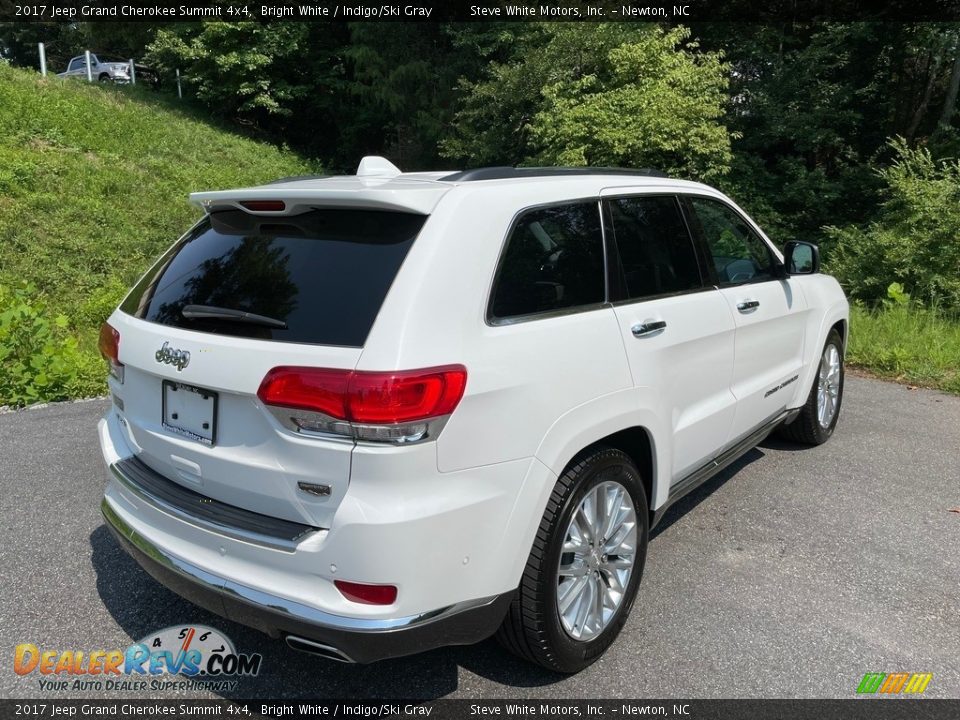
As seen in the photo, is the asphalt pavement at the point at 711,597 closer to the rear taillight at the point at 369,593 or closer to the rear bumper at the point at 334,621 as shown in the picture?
the rear bumper at the point at 334,621

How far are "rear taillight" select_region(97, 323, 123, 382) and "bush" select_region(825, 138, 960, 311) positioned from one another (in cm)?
949

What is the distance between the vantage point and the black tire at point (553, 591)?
2.44 metres

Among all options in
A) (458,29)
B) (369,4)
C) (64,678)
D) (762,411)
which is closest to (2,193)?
(64,678)

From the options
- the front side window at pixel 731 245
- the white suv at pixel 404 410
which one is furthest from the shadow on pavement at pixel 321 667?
the front side window at pixel 731 245

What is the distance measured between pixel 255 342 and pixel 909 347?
768cm

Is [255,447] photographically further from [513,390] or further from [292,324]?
[513,390]

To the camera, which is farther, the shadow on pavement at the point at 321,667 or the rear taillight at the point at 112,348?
the rear taillight at the point at 112,348

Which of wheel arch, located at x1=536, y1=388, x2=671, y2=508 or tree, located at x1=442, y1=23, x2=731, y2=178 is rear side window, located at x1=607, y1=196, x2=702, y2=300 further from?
tree, located at x1=442, y1=23, x2=731, y2=178

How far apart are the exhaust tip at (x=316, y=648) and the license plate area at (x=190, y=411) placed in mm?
656

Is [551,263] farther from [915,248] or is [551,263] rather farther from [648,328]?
[915,248]

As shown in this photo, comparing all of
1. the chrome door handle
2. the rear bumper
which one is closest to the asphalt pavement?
the rear bumper

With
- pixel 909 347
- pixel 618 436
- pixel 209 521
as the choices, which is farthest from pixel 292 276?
pixel 909 347

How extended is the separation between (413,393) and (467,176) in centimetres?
97

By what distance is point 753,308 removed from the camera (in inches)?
150
